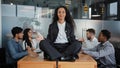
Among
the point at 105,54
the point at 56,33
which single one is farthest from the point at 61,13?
the point at 105,54

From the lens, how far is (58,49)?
9.85 feet

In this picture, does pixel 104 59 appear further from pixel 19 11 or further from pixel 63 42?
Answer: pixel 19 11

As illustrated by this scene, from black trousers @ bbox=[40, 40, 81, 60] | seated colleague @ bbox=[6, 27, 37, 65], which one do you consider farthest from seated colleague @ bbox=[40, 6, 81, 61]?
seated colleague @ bbox=[6, 27, 37, 65]

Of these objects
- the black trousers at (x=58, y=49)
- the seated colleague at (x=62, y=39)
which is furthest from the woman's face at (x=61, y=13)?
the black trousers at (x=58, y=49)

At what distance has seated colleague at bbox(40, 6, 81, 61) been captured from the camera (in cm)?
285

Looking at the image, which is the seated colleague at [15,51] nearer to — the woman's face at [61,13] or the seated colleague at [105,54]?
Result: the woman's face at [61,13]

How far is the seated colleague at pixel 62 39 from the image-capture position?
112 inches

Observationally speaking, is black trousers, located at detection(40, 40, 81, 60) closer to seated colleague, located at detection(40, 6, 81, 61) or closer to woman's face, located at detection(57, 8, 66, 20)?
seated colleague, located at detection(40, 6, 81, 61)

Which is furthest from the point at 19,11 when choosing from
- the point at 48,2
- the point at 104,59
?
the point at 104,59

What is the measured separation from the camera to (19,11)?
6.19 meters

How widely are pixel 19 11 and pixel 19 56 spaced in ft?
9.34

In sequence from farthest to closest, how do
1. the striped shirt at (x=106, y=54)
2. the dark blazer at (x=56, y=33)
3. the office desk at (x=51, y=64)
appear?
the striped shirt at (x=106, y=54)
the dark blazer at (x=56, y=33)
the office desk at (x=51, y=64)

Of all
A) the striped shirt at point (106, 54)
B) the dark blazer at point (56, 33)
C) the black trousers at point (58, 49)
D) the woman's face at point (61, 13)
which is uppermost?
the woman's face at point (61, 13)

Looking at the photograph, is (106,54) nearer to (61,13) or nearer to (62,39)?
(62,39)
